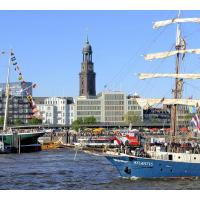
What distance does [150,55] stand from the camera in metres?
68.2

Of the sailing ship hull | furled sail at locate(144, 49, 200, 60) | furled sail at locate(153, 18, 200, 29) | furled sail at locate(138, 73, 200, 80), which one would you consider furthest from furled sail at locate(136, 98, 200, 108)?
the sailing ship hull

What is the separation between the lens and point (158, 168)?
187ft

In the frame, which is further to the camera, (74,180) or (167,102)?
(167,102)

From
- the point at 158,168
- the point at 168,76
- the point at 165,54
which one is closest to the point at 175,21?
the point at 165,54

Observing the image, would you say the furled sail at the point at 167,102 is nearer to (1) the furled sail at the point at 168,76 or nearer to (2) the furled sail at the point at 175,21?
(1) the furled sail at the point at 168,76

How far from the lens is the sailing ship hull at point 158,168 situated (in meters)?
56.8

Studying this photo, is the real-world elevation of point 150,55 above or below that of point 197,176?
above

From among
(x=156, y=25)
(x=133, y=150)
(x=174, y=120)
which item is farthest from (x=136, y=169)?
(x=156, y=25)

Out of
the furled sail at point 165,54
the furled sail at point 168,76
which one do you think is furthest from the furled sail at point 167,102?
the furled sail at point 165,54

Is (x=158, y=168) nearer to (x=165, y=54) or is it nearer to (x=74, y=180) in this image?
(x=74, y=180)

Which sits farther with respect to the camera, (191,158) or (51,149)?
(51,149)
